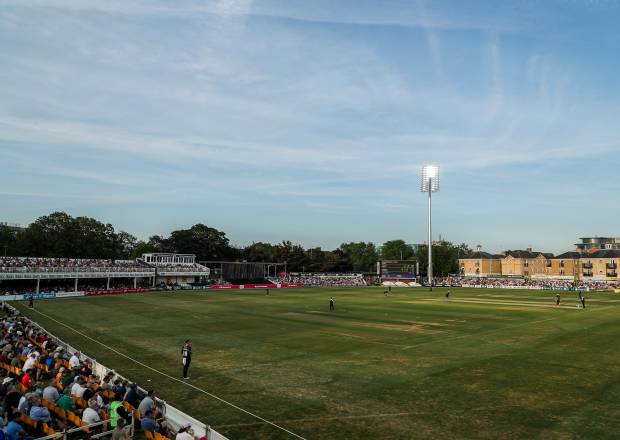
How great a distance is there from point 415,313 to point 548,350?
1955 cm

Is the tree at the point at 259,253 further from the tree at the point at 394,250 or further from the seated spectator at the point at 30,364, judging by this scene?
the seated spectator at the point at 30,364

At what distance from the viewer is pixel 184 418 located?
11781 mm

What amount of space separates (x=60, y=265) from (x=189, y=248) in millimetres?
65440

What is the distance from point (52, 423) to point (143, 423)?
270 centimetres

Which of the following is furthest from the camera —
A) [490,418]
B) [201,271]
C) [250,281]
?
[250,281]

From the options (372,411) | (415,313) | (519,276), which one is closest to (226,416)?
(372,411)

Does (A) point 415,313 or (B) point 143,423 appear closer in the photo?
(B) point 143,423

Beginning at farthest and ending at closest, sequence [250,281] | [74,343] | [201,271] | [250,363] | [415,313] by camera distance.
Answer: [250,281], [201,271], [415,313], [74,343], [250,363]

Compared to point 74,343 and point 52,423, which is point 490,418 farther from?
point 74,343

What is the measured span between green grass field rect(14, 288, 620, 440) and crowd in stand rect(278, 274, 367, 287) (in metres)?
73.4

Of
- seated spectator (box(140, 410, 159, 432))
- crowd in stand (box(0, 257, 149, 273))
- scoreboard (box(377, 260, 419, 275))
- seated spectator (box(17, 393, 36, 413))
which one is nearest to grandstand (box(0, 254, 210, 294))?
crowd in stand (box(0, 257, 149, 273))

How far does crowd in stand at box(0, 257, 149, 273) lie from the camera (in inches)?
2702

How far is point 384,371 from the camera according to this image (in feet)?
65.1

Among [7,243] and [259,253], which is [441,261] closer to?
[259,253]
